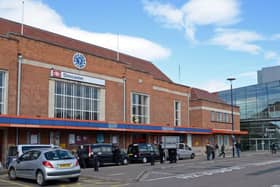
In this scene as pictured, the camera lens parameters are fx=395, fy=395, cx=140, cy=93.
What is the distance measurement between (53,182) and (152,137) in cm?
2459

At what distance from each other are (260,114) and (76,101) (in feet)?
139

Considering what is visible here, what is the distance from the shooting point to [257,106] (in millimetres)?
67312

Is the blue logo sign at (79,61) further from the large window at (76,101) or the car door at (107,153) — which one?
the car door at (107,153)

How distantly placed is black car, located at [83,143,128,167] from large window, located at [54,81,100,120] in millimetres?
5148

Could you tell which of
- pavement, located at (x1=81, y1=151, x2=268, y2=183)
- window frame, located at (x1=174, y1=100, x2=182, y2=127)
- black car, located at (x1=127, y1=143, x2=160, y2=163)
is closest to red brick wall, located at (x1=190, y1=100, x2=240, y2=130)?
window frame, located at (x1=174, y1=100, x2=182, y2=127)

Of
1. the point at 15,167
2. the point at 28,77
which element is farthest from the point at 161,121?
the point at 15,167

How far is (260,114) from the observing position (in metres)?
66.4

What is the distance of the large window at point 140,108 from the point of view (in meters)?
39.1

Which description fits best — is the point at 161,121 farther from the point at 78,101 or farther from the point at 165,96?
the point at 78,101

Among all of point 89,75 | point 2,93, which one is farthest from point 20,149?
point 89,75

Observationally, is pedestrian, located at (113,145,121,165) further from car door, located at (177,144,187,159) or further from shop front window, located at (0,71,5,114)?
car door, located at (177,144,187,159)

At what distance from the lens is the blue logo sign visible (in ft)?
107

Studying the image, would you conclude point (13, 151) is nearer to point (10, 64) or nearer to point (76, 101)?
point (10, 64)

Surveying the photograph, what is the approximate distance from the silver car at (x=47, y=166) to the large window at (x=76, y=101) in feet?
46.4
